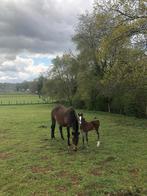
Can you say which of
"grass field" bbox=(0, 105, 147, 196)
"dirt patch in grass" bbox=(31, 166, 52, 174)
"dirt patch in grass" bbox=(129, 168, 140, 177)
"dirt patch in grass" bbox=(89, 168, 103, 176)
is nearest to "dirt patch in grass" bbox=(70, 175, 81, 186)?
"grass field" bbox=(0, 105, 147, 196)

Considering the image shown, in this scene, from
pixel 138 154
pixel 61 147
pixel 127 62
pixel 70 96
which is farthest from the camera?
pixel 70 96

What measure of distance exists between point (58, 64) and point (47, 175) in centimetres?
4166

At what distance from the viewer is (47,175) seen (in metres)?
7.64

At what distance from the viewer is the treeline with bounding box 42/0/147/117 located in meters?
16.2

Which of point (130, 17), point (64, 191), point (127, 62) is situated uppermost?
point (130, 17)

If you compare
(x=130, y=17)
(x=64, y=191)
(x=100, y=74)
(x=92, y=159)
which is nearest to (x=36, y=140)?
(x=92, y=159)

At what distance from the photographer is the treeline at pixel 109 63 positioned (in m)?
16.2

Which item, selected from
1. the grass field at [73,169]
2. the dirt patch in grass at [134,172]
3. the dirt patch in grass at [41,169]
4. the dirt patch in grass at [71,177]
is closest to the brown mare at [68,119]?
the grass field at [73,169]

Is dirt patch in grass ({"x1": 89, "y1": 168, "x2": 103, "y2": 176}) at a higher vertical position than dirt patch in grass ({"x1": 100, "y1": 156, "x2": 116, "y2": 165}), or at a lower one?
lower

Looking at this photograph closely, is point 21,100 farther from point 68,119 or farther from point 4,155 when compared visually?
point 4,155

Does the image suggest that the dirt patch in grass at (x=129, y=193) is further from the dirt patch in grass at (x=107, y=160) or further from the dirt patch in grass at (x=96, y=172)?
the dirt patch in grass at (x=107, y=160)

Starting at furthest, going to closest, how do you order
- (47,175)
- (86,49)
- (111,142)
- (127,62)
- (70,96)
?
1. (70,96)
2. (86,49)
3. (127,62)
4. (111,142)
5. (47,175)

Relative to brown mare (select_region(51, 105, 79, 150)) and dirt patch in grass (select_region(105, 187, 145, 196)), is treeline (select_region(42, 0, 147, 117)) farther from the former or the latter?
dirt patch in grass (select_region(105, 187, 145, 196))

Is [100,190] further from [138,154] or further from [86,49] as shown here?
[86,49]
